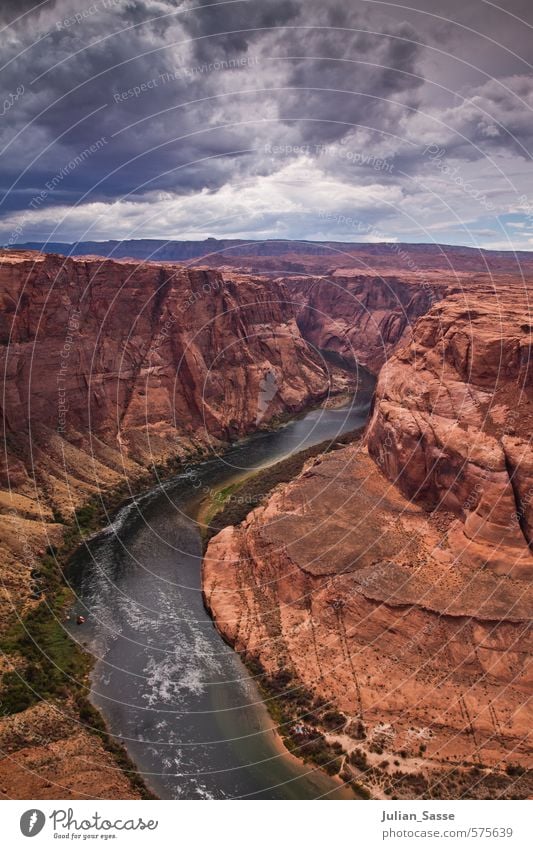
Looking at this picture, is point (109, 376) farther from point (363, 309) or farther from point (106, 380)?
point (363, 309)

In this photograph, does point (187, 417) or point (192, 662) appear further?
point (187, 417)

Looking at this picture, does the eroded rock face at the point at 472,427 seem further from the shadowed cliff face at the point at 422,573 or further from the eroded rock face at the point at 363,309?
the eroded rock face at the point at 363,309

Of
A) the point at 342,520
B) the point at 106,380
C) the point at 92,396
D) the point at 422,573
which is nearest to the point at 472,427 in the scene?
the point at 422,573

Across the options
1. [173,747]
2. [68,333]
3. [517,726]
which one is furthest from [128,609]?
[68,333]

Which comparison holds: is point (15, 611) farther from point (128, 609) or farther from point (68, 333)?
point (68, 333)

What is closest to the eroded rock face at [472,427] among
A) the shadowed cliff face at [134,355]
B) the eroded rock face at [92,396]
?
the eroded rock face at [92,396]

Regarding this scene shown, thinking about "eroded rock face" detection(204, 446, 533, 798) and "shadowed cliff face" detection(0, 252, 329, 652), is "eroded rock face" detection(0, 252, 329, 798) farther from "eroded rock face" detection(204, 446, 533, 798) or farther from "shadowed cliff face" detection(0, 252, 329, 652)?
"eroded rock face" detection(204, 446, 533, 798)

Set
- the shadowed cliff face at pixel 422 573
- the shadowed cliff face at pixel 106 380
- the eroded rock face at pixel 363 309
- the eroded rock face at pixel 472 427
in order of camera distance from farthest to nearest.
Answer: the eroded rock face at pixel 363 309
the shadowed cliff face at pixel 106 380
the eroded rock face at pixel 472 427
the shadowed cliff face at pixel 422 573
